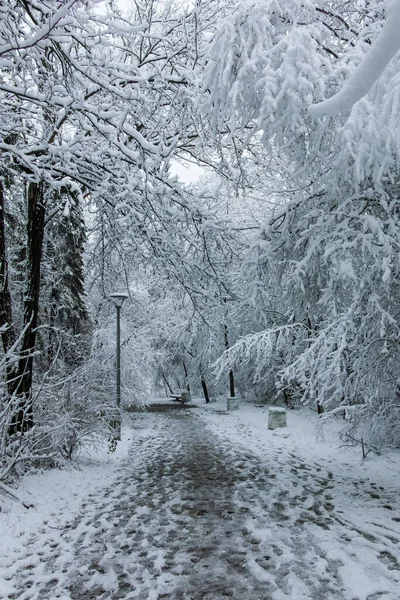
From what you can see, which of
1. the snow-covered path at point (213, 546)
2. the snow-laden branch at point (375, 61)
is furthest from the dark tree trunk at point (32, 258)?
the snow-laden branch at point (375, 61)

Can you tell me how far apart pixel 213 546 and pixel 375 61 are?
4.42 metres

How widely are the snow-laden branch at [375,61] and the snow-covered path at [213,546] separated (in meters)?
3.49

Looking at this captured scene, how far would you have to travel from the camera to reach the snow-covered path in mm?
3568

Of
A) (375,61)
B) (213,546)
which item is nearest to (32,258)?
(213,546)

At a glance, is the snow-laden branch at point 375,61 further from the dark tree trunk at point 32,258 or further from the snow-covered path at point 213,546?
the dark tree trunk at point 32,258

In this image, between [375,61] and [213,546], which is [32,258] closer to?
[213,546]

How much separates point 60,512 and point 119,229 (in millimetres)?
4289

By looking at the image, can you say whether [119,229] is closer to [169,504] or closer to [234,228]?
[234,228]

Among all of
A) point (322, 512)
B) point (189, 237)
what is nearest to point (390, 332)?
point (322, 512)

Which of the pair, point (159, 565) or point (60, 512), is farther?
point (60, 512)

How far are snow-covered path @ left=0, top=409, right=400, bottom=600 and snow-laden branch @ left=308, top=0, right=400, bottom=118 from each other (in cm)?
349

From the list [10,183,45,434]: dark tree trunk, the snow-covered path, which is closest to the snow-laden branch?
the snow-covered path

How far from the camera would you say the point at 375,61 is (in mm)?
1584

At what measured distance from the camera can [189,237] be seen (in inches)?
251
